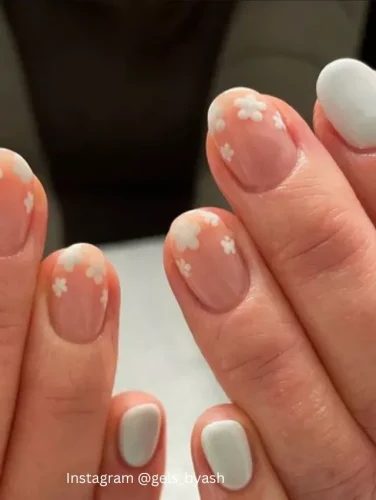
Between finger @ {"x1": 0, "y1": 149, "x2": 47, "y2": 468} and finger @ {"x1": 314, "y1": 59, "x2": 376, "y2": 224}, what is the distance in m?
0.13

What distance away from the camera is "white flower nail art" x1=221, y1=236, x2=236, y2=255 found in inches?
12.1

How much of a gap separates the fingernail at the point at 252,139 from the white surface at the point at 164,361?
0.84 feet

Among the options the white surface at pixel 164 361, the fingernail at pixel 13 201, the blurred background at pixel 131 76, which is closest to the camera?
the fingernail at pixel 13 201

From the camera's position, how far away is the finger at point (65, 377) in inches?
12.2

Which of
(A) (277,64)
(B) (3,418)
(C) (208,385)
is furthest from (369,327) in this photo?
(A) (277,64)

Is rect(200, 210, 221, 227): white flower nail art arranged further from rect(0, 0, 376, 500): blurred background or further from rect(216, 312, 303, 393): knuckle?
rect(0, 0, 376, 500): blurred background

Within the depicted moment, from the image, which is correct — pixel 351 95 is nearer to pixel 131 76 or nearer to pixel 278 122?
pixel 278 122

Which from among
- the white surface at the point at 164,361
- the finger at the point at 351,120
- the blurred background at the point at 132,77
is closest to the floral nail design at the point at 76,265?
the finger at the point at 351,120

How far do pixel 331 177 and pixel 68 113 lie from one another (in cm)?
64

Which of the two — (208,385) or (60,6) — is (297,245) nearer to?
(208,385)

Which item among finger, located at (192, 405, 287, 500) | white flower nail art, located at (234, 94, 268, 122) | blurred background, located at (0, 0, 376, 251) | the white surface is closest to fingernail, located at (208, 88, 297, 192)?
white flower nail art, located at (234, 94, 268, 122)

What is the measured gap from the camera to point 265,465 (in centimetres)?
33

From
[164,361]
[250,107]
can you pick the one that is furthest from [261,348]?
[164,361]

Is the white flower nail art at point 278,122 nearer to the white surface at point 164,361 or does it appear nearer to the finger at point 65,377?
the finger at point 65,377
